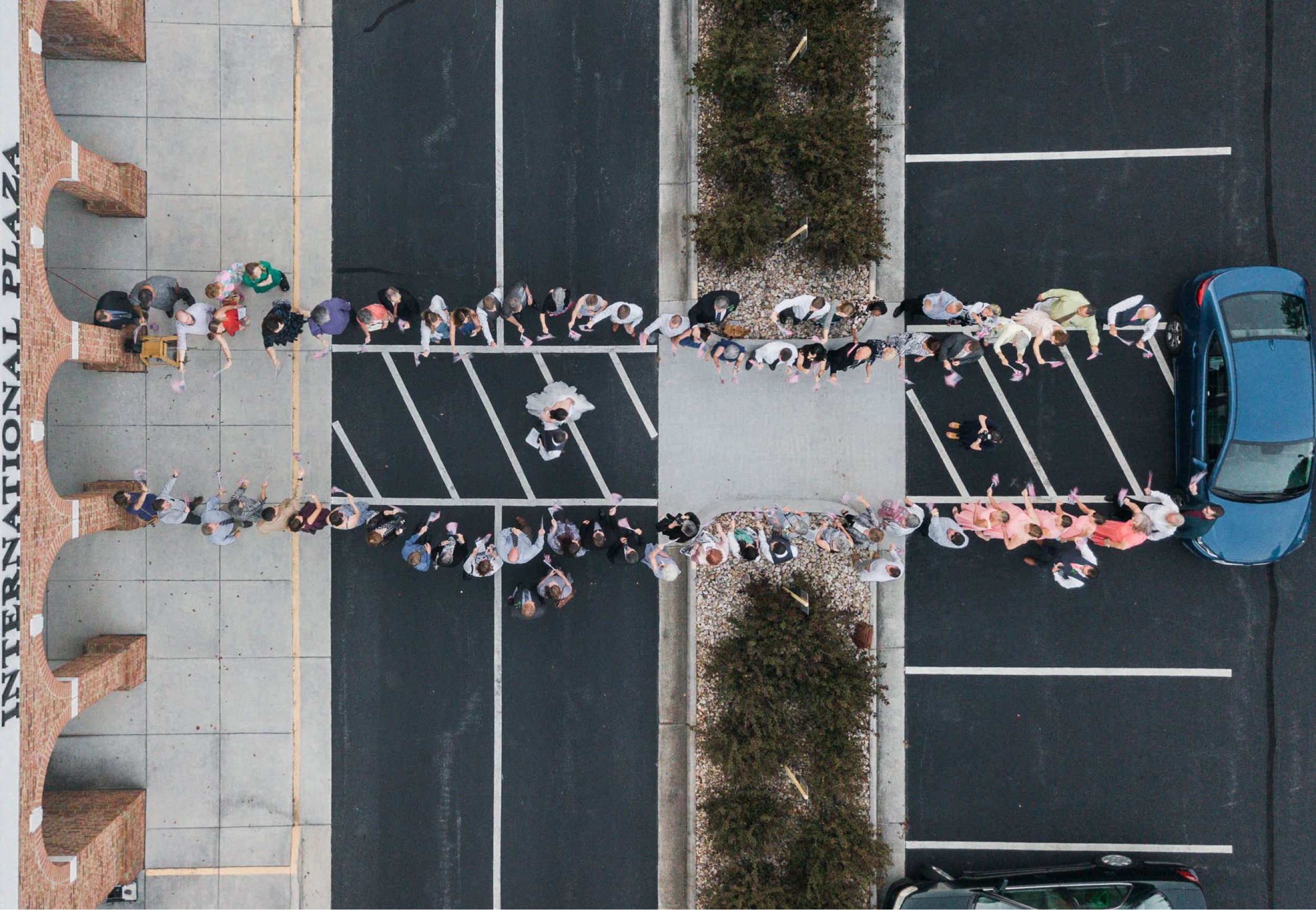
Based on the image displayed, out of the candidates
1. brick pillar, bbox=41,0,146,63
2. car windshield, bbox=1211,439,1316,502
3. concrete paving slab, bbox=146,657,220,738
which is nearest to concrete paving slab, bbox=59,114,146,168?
brick pillar, bbox=41,0,146,63

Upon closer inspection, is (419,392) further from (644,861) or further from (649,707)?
(644,861)

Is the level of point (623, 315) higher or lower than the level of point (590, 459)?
higher

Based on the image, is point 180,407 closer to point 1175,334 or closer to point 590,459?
point 590,459

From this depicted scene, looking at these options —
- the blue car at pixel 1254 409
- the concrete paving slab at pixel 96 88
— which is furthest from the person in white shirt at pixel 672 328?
the concrete paving slab at pixel 96 88

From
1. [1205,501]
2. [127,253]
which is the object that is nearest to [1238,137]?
[1205,501]

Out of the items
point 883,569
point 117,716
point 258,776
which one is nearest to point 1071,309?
point 883,569

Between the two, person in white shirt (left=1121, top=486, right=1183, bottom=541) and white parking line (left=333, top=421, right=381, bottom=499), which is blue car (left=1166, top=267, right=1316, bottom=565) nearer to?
person in white shirt (left=1121, top=486, right=1183, bottom=541)

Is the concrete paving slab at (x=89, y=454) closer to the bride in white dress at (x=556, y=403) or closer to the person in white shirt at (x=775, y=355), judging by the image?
the bride in white dress at (x=556, y=403)
